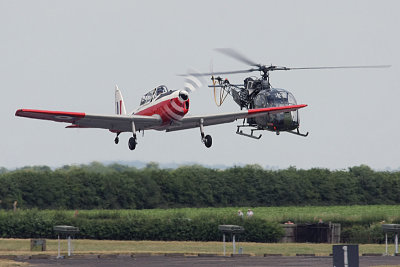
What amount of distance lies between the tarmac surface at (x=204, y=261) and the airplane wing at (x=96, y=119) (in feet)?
21.4

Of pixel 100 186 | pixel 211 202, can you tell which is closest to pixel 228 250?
pixel 100 186

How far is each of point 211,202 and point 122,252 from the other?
41.3 meters

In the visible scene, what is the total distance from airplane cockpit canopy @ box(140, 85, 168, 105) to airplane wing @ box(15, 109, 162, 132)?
132 centimetres

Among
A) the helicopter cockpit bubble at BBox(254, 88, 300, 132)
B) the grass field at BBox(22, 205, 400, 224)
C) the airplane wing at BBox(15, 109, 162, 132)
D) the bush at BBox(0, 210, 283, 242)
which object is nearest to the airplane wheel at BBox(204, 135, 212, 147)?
the airplane wing at BBox(15, 109, 162, 132)

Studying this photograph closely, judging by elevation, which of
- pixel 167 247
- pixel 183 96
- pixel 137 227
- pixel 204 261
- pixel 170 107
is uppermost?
pixel 183 96

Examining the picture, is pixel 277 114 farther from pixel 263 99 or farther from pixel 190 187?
pixel 190 187

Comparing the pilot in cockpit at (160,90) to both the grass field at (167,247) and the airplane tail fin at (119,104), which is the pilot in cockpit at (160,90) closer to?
the grass field at (167,247)

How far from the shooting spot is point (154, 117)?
41344 millimetres

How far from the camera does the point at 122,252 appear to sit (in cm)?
4509

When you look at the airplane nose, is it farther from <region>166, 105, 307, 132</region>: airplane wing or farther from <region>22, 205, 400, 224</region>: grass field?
<region>22, 205, 400, 224</region>: grass field

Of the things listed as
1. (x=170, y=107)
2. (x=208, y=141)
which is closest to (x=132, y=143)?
(x=170, y=107)

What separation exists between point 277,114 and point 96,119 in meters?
11.1

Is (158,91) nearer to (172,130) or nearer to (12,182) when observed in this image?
(172,130)

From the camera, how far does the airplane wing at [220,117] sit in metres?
42.3
